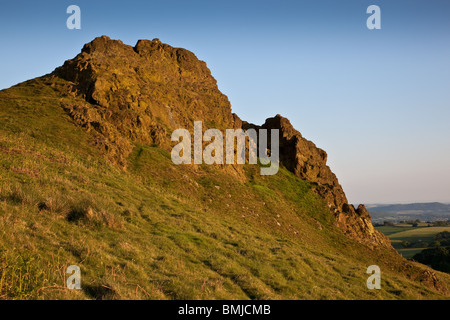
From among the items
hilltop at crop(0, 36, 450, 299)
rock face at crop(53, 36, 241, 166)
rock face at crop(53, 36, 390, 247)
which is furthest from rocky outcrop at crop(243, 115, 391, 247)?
rock face at crop(53, 36, 241, 166)

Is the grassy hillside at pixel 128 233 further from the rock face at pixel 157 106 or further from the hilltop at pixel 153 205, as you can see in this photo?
the rock face at pixel 157 106

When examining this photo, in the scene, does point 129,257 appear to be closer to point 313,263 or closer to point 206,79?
point 313,263

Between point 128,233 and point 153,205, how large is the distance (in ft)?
23.2

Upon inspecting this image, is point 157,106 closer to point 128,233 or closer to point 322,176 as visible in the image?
point 128,233

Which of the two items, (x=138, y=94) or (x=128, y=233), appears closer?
(x=128, y=233)

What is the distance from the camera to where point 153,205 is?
21047mm

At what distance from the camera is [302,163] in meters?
57.7

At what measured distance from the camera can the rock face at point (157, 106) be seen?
35500 mm

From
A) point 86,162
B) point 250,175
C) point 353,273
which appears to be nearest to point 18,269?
point 86,162

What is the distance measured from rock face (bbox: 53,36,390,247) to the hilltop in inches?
9.5

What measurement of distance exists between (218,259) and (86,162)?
16.7 meters

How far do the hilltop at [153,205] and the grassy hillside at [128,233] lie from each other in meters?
0.08

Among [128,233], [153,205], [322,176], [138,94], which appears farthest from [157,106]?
[322,176]

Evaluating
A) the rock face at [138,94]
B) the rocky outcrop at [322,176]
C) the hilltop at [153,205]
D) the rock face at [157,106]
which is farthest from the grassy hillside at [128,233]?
the rocky outcrop at [322,176]
